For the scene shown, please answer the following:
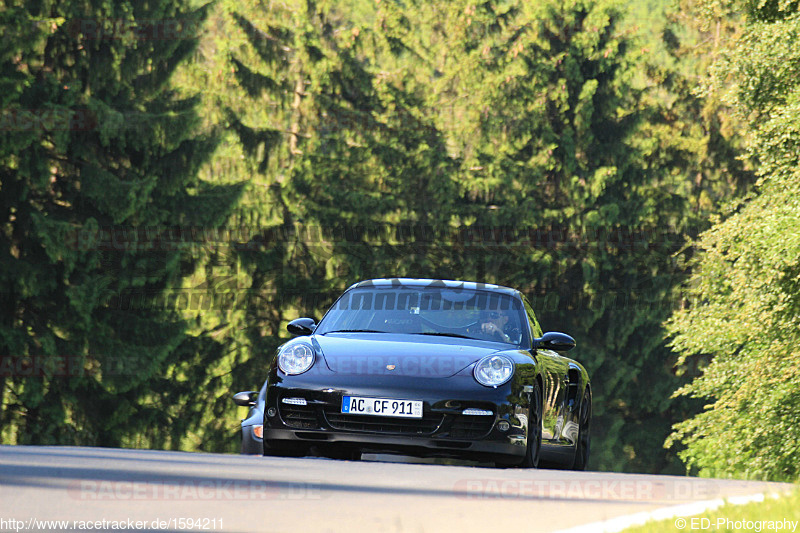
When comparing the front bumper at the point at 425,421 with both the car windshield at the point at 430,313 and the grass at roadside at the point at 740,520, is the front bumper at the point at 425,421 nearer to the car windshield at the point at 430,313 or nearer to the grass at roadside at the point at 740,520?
the car windshield at the point at 430,313

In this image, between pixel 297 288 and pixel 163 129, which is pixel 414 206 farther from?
pixel 163 129

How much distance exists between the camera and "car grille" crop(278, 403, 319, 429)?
32.8 ft

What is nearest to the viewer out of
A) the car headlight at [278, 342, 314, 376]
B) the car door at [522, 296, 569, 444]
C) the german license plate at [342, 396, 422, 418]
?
the german license plate at [342, 396, 422, 418]

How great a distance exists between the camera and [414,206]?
44500 mm

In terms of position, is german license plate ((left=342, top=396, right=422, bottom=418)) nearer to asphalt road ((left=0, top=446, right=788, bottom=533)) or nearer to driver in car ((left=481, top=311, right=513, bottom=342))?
asphalt road ((left=0, top=446, right=788, bottom=533))

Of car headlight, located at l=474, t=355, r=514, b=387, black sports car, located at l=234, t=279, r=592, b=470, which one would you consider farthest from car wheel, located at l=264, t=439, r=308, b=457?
car headlight, located at l=474, t=355, r=514, b=387

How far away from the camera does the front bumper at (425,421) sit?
9.80 m

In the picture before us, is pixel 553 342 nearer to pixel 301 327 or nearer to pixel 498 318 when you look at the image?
pixel 498 318

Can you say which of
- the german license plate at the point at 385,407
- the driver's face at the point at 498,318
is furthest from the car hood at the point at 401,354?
the driver's face at the point at 498,318

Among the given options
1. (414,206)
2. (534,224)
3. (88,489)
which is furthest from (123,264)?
(88,489)

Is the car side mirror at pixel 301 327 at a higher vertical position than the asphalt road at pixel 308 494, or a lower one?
higher

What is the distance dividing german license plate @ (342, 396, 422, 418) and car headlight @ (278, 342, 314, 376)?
53 cm

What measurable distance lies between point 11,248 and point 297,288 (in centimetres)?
1026

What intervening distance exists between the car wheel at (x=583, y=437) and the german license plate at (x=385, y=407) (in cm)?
275
